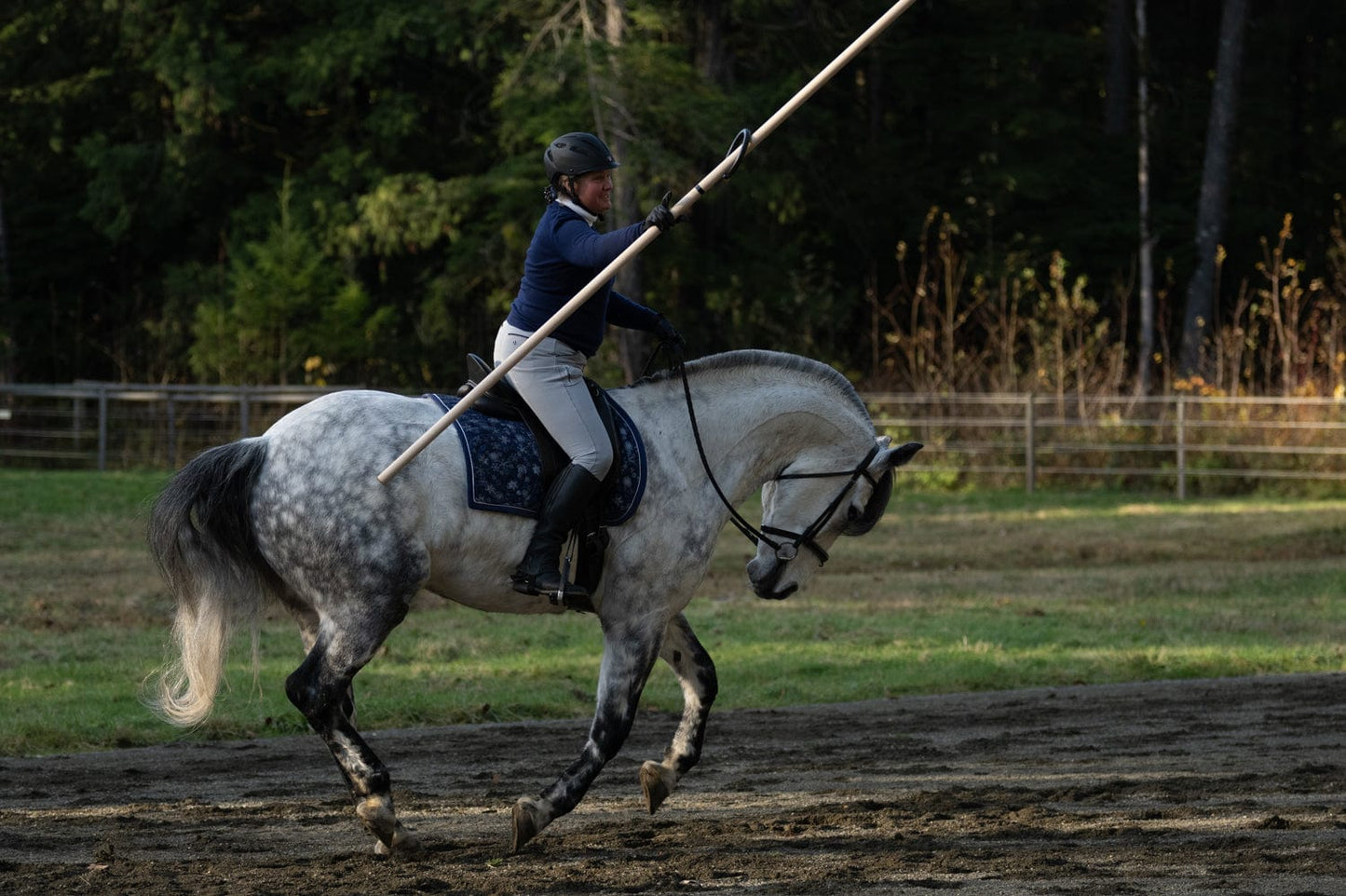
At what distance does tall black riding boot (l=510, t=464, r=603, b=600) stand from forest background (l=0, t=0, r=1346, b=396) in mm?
21468

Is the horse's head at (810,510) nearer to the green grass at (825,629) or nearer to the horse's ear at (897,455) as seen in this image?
the horse's ear at (897,455)

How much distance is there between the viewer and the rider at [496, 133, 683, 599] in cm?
720

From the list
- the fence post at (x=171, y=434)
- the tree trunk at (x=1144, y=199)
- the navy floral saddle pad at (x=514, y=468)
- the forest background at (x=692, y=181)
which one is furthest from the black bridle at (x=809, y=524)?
the tree trunk at (x=1144, y=199)

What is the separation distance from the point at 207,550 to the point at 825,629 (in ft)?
26.2

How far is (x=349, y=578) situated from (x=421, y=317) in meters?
29.9

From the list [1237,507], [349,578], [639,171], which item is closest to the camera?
[349,578]

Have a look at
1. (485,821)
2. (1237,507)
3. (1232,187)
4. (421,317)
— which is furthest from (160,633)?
(1232,187)

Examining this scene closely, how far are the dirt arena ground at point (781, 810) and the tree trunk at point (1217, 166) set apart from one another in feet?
89.8

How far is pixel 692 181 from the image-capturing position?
2980 cm

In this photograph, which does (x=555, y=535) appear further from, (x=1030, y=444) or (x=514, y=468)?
(x=1030, y=444)

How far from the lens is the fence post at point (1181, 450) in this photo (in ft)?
85.3

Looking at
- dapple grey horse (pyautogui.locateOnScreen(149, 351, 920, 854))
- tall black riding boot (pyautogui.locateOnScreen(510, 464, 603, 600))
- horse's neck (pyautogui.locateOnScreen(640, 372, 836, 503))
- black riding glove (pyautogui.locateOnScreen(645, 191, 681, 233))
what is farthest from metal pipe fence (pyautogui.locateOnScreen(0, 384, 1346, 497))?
black riding glove (pyautogui.locateOnScreen(645, 191, 681, 233))

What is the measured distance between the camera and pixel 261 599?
23.9 ft

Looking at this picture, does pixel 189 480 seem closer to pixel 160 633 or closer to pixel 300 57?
pixel 160 633
